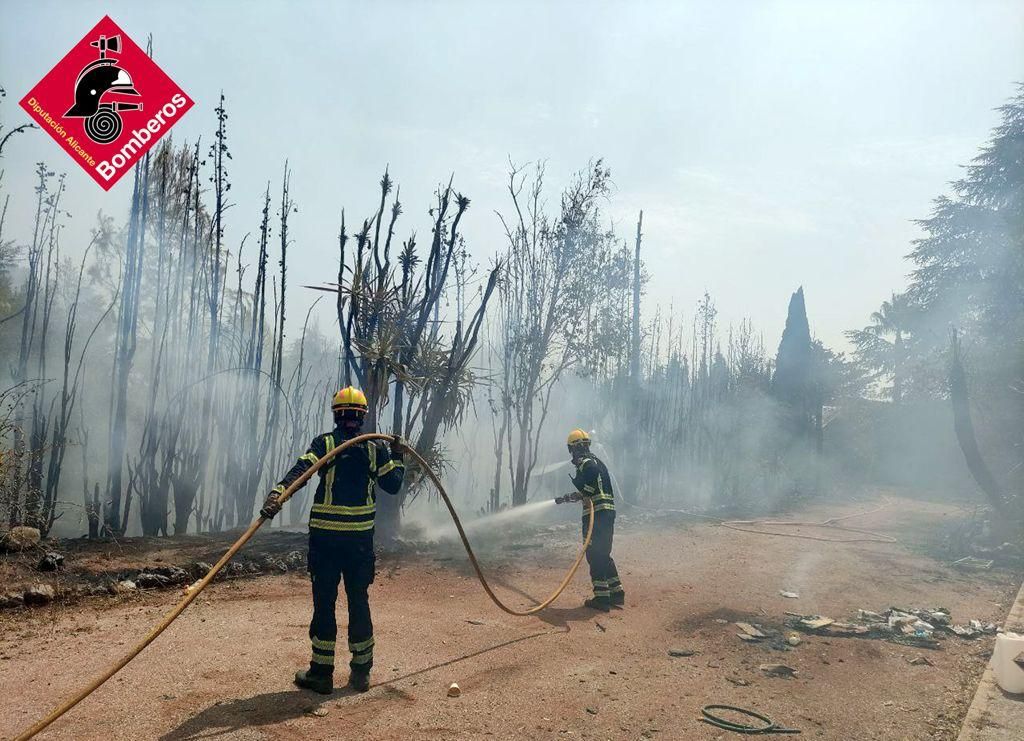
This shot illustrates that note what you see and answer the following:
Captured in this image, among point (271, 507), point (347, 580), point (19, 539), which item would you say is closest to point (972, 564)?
point (347, 580)

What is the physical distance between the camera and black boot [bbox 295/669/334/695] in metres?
4.51

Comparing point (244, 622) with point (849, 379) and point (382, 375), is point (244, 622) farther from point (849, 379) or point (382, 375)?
point (849, 379)

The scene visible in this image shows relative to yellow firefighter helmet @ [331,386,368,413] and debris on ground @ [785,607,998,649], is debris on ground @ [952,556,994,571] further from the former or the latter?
yellow firefighter helmet @ [331,386,368,413]

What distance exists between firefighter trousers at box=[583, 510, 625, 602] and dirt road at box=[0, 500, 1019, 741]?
0.91 ft

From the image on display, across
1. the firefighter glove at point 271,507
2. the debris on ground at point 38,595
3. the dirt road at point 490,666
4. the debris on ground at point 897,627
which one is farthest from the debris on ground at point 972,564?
the debris on ground at point 38,595

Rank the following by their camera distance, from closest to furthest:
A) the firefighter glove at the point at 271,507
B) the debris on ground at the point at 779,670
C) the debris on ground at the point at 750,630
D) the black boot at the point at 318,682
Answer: the firefighter glove at the point at 271,507 → the black boot at the point at 318,682 → the debris on ground at the point at 779,670 → the debris on ground at the point at 750,630

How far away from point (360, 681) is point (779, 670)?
140 inches

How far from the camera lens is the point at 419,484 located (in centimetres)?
1107

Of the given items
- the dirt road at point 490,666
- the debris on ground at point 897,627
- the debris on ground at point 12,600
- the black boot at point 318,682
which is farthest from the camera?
the debris on ground at point 897,627

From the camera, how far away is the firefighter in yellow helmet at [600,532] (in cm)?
766

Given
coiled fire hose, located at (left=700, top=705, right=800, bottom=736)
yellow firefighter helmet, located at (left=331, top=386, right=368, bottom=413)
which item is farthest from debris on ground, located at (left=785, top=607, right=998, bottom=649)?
yellow firefighter helmet, located at (left=331, top=386, right=368, bottom=413)

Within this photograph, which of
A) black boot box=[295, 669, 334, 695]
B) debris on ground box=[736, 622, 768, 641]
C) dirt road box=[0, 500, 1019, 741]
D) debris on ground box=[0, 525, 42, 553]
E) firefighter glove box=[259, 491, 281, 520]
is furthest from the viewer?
debris on ground box=[0, 525, 42, 553]

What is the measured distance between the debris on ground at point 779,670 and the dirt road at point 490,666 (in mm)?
72

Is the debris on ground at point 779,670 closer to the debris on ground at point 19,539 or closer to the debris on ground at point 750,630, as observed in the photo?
the debris on ground at point 750,630
